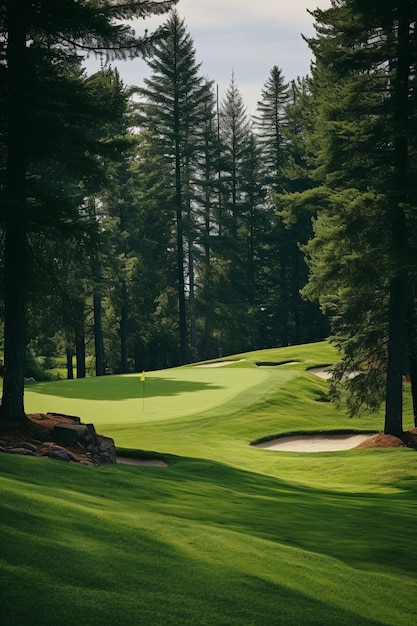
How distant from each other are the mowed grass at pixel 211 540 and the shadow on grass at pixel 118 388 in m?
9.12

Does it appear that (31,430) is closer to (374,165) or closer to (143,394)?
(143,394)

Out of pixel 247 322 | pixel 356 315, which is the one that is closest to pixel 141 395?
pixel 356 315

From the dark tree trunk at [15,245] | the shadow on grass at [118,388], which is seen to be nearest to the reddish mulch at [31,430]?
the dark tree trunk at [15,245]

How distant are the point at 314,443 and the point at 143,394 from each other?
292 inches

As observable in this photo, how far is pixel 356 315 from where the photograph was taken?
2253 cm

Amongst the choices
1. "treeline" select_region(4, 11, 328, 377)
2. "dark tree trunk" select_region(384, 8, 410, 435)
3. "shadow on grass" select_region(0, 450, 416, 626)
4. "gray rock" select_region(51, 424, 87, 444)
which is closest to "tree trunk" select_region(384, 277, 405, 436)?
"dark tree trunk" select_region(384, 8, 410, 435)

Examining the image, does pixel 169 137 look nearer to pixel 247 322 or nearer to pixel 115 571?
pixel 247 322

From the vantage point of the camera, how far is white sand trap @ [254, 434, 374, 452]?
23312 millimetres

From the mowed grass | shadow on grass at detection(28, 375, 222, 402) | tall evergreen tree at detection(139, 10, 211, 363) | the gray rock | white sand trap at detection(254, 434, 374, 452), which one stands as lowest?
white sand trap at detection(254, 434, 374, 452)

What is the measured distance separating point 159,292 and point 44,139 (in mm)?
47223

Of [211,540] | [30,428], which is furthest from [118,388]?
[211,540]

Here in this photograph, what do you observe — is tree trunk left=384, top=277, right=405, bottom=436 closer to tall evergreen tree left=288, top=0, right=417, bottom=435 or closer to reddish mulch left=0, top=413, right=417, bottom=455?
tall evergreen tree left=288, top=0, right=417, bottom=435

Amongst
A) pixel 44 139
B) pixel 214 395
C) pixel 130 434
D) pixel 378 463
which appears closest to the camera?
pixel 44 139

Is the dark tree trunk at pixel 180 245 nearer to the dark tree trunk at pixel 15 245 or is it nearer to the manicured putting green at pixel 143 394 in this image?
the manicured putting green at pixel 143 394
